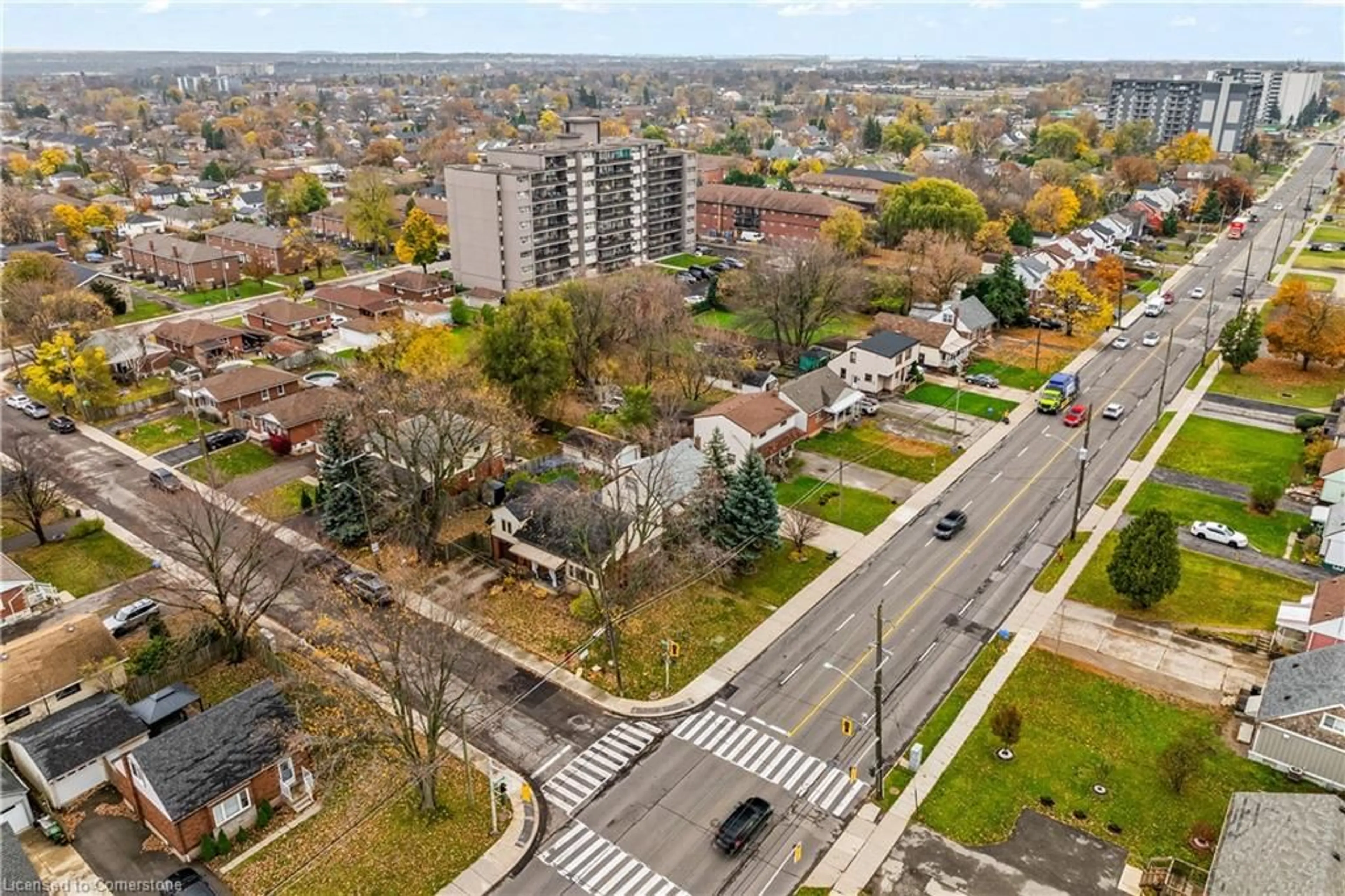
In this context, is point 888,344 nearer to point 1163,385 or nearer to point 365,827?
point 1163,385

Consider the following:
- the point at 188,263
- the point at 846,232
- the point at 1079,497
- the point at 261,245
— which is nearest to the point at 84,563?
the point at 1079,497

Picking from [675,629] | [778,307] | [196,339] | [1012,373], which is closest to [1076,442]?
[1012,373]

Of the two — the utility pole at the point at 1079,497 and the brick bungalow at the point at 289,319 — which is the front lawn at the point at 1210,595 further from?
the brick bungalow at the point at 289,319

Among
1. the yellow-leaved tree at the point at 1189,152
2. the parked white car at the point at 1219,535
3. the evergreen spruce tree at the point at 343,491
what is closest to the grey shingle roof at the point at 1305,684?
the parked white car at the point at 1219,535

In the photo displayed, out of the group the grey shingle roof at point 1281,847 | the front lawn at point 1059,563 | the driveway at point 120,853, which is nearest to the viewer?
the grey shingle roof at point 1281,847

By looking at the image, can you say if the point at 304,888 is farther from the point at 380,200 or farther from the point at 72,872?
the point at 380,200

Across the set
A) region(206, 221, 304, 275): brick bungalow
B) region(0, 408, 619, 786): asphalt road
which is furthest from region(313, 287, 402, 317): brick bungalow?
region(0, 408, 619, 786): asphalt road
